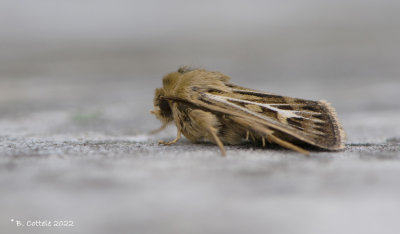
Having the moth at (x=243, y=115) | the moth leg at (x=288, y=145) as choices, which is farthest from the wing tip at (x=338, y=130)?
the moth leg at (x=288, y=145)

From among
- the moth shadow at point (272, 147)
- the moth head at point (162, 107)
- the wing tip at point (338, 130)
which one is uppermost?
the moth head at point (162, 107)

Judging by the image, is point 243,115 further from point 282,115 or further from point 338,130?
point 338,130

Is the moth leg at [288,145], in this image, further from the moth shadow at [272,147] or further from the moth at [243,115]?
the moth shadow at [272,147]

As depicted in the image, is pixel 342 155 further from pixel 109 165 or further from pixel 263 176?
pixel 109 165

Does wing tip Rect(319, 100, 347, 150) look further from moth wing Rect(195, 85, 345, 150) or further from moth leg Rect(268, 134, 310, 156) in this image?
moth leg Rect(268, 134, 310, 156)

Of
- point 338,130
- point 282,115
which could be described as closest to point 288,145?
point 282,115

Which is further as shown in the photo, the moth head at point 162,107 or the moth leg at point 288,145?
the moth head at point 162,107

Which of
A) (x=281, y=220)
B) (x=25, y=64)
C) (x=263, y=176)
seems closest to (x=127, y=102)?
(x=25, y=64)

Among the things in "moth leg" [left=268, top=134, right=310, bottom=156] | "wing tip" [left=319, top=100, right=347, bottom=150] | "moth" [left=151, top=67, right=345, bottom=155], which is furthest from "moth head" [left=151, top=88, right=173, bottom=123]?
"wing tip" [left=319, top=100, right=347, bottom=150]

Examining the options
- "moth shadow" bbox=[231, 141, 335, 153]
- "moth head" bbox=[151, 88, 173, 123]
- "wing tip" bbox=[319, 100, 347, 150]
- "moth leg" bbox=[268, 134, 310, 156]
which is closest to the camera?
"moth leg" bbox=[268, 134, 310, 156]

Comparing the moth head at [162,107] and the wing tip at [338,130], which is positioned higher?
the moth head at [162,107]
